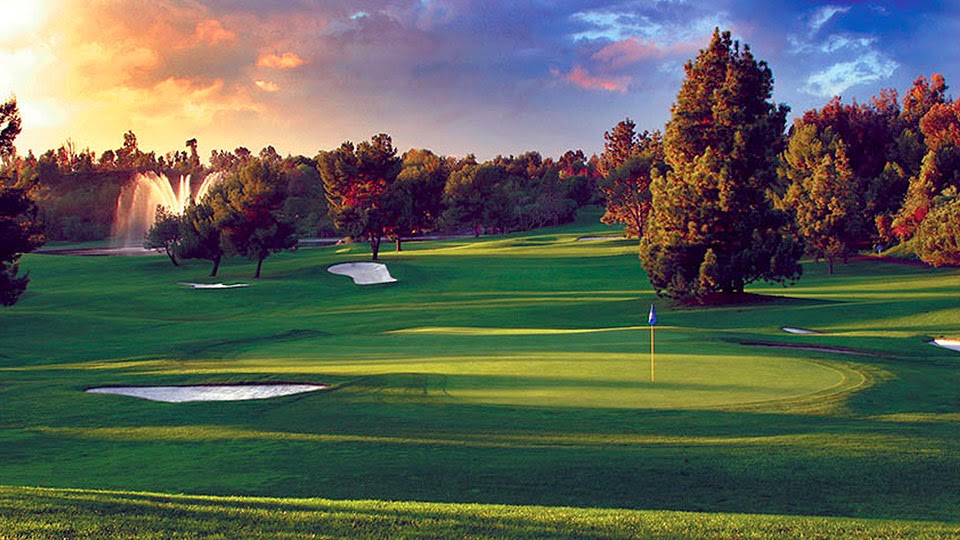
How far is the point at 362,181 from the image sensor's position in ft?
233

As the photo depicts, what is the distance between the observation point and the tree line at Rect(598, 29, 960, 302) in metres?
36.0

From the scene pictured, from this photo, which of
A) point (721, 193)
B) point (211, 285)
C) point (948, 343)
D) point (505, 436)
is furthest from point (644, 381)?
point (211, 285)

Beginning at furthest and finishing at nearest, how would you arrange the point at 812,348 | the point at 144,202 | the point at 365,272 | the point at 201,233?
the point at 144,202 < the point at 365,272 < the point at 201,233 < the point at 812,348

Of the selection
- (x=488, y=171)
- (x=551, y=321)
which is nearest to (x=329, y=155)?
(x=551, y=321)

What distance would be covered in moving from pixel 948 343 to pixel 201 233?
45277 millimetres

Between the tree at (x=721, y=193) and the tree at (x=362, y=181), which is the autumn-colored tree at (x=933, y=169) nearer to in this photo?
the tree at (x=721, y=193)

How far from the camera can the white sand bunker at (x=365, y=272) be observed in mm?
54688

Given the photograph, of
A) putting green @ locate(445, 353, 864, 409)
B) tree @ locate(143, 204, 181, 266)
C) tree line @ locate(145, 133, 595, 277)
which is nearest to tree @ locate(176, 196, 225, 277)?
tree line @ locate(145, 133, 595, 277)

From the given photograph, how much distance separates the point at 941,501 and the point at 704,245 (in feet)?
93.0

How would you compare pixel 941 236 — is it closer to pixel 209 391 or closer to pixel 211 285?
pixel 211 285

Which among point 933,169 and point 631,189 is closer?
point 933,169

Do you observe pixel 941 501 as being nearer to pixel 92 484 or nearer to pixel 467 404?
pixel 467 404

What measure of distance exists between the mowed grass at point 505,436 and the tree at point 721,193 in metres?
8.40

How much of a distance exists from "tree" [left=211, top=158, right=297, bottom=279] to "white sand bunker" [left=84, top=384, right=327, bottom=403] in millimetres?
38343
